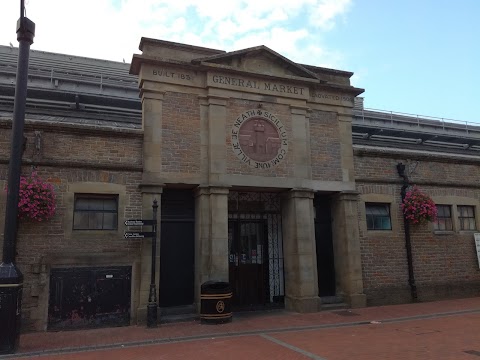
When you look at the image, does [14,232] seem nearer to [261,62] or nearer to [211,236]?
[211,236]

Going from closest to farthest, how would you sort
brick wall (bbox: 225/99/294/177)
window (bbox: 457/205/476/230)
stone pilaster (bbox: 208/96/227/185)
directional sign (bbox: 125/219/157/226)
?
1. directional sign (bbox: 125/219/157/226)
2. stone pilaster (bbox: 208/96/227/185)
3. brick wall (bbox: 225/99/294/177)
4. window (bbox: 457/205/476/230)

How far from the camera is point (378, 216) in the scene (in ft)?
41.9

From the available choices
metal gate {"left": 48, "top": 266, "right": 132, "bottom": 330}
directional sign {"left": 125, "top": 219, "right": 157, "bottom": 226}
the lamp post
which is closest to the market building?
metal gate {"left": 48, "top": 266, "right": 132, "bottom": 330}

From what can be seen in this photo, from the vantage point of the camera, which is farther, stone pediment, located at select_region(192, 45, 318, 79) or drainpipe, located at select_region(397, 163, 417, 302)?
drainpipe, located at select_region(397, 163, 417, 302)

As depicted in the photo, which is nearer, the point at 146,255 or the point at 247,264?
the point at 146,255

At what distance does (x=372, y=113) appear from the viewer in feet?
65.4

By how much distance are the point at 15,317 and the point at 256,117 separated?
7.72m

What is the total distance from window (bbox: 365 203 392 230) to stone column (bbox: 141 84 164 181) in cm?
689

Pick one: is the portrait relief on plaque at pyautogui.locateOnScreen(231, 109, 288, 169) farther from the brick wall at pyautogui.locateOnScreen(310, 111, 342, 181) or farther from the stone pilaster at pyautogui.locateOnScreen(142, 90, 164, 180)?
the stone pilaster at pyautogui.locateOnScreen(142, 90, 164, 180)

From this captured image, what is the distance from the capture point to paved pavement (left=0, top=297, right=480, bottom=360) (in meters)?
6.78

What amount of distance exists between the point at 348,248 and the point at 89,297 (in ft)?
24.1

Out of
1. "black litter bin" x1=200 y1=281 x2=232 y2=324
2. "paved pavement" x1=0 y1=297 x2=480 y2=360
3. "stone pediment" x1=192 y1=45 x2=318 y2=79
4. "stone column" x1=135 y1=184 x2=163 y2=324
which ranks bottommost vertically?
"paved pavement" x1=0 y1=297 x2=480 y2=360

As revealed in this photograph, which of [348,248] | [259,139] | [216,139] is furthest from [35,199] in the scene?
[348,248]

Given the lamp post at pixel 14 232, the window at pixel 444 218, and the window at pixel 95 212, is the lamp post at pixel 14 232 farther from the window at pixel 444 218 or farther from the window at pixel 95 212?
the window at pixel 444 218
